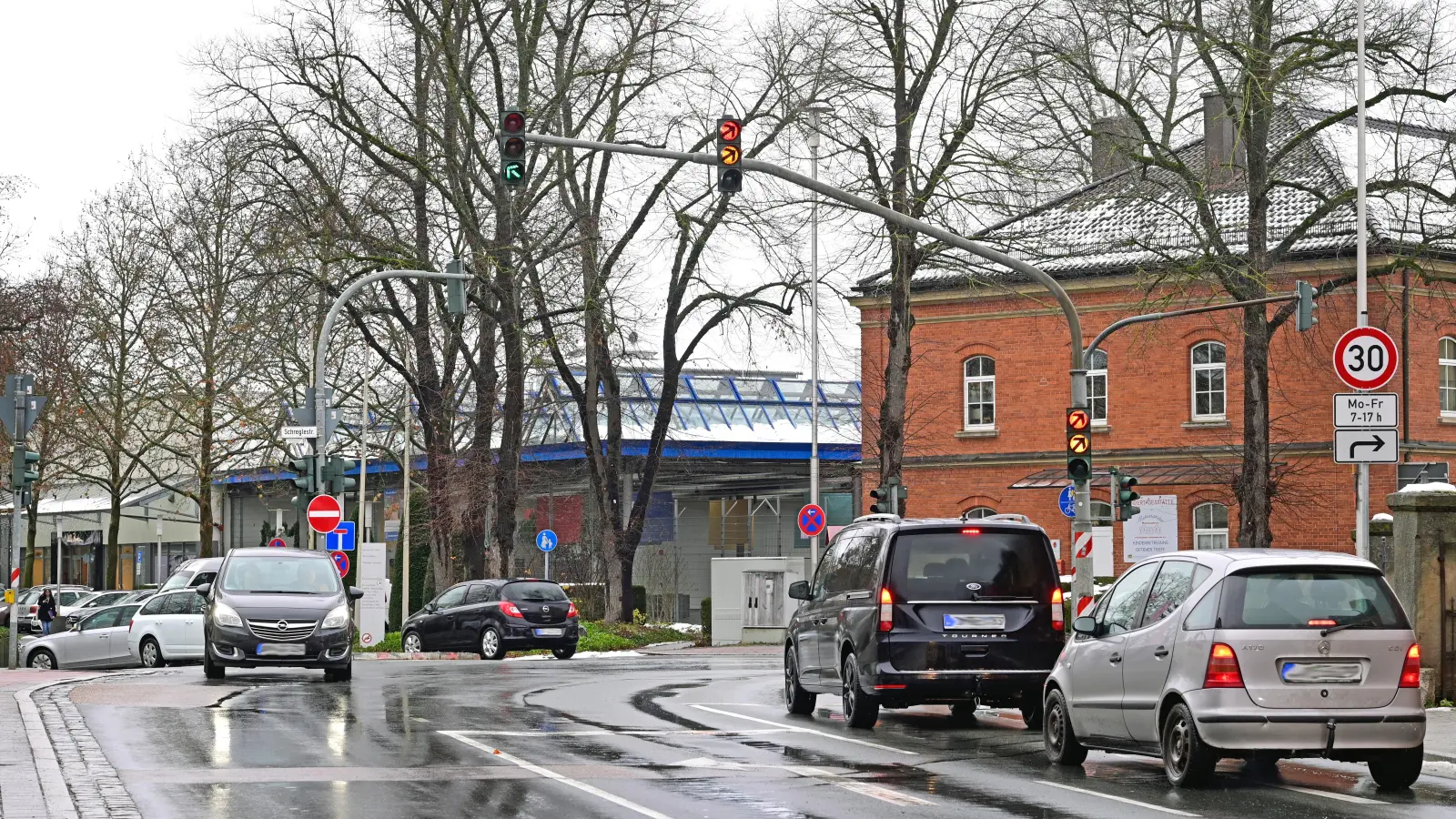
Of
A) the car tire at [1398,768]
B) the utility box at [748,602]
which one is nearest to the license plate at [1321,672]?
the car tire at [1398,768]

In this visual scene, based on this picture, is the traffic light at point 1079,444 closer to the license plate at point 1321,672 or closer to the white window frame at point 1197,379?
the license plate at point 1321,672

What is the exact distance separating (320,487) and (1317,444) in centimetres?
2436

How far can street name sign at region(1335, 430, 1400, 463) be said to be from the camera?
1688 cm

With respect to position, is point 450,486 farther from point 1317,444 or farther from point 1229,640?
point 1229,640

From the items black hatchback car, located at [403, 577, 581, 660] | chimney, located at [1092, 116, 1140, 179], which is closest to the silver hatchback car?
chimney, located at [1092, 116, 1140, 179]

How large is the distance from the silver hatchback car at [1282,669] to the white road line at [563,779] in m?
3.59

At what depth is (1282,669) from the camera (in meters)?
11.8

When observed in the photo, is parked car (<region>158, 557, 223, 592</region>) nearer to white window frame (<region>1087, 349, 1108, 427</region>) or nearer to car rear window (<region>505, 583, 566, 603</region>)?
car rear window (<region>505, 583, 566, 603</region>)

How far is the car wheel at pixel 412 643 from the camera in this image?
119 feet

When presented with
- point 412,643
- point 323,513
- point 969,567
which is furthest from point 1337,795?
point 412,643

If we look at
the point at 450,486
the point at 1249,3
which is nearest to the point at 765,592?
the point at 450,486

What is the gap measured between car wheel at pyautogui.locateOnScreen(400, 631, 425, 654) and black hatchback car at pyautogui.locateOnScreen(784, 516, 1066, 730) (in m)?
20.2

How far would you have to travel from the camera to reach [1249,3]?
112 feet

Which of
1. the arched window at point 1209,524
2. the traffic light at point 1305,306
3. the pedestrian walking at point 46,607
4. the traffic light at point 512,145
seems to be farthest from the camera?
the pedestrian walking at point 46,607
